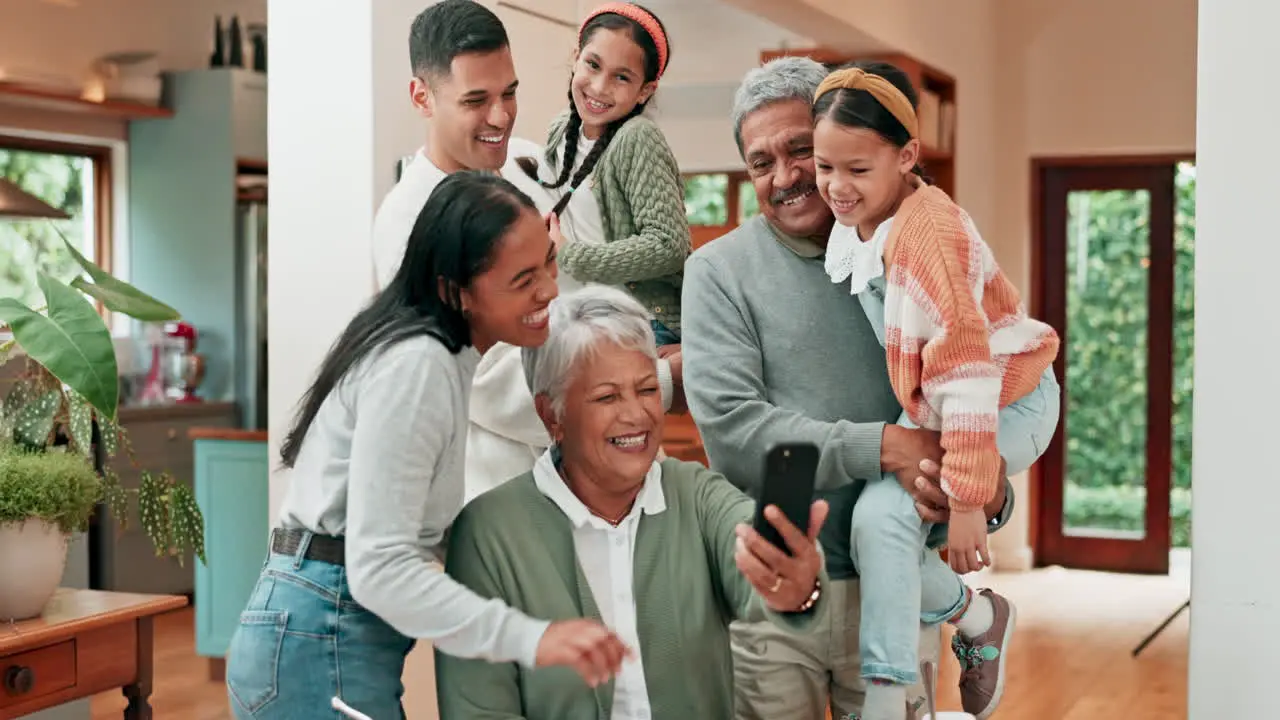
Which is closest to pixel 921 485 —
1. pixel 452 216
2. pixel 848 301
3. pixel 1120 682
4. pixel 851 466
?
pixel 851 466

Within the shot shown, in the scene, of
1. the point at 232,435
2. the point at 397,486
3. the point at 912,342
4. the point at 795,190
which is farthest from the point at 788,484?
the point at 232,435

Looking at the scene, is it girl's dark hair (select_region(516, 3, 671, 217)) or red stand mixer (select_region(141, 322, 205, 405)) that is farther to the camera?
red stand mixer (select_region(141, 322, 205, 405))

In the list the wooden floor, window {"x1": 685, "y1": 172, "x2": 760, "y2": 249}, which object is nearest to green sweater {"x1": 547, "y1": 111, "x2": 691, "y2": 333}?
the wooden floor

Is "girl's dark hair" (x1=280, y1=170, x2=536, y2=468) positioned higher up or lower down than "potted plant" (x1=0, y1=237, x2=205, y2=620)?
higher up

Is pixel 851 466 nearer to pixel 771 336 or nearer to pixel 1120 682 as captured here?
pixel 771 336

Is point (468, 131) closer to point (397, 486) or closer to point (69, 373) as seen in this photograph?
point (397, 486)

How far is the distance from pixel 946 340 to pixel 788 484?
318mm

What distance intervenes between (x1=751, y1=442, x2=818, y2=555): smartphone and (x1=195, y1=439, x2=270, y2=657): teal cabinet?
386 cm

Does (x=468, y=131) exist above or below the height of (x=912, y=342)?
above

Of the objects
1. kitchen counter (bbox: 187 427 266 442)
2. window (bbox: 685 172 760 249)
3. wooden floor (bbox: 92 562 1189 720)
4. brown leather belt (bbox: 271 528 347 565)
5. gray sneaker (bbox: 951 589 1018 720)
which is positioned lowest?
wooden floor (bbox: 92 562 1189 720)

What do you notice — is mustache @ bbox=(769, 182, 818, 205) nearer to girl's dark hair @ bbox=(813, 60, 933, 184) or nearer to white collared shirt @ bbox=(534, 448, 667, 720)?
girl's dark hair @ bbox=(813, 60, 933, 184)

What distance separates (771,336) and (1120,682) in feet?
13.5

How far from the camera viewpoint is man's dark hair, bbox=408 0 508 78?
Result: 7.61 feet

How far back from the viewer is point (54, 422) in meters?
3.15
